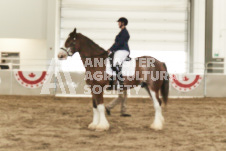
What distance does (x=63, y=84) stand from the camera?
11.8 meters

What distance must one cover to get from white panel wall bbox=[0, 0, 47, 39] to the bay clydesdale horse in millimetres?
10842

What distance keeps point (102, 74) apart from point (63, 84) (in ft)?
20.8

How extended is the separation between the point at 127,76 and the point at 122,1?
10645mm

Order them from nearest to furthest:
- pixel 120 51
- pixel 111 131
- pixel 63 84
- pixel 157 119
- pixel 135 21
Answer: pixel 111 131
pixel 157 119
pixel 120 51
pixel 63 84
pixel 135 21

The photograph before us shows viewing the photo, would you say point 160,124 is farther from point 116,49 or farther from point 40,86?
point 40,86

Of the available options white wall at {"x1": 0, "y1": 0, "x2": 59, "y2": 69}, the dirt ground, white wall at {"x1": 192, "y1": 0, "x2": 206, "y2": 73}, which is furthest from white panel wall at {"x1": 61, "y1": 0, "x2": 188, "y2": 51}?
the dirt ground

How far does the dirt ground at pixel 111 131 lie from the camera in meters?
4.41

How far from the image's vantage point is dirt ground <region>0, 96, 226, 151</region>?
441 cm

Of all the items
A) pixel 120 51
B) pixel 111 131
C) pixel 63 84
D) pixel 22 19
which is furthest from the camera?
pixel 22 19

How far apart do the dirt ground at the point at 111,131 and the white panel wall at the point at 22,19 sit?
839cm

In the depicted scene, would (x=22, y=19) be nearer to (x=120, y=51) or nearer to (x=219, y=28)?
(x=219, y=28)

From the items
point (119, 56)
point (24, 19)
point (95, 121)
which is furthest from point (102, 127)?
point (24, 19)

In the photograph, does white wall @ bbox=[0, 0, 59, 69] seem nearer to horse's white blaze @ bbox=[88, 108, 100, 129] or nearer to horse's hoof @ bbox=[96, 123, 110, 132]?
horse's white blaze @ bbox=[88, 108, 100, 129]

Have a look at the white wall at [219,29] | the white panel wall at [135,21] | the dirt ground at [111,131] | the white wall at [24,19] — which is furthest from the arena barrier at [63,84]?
the white wall at [24,19]
